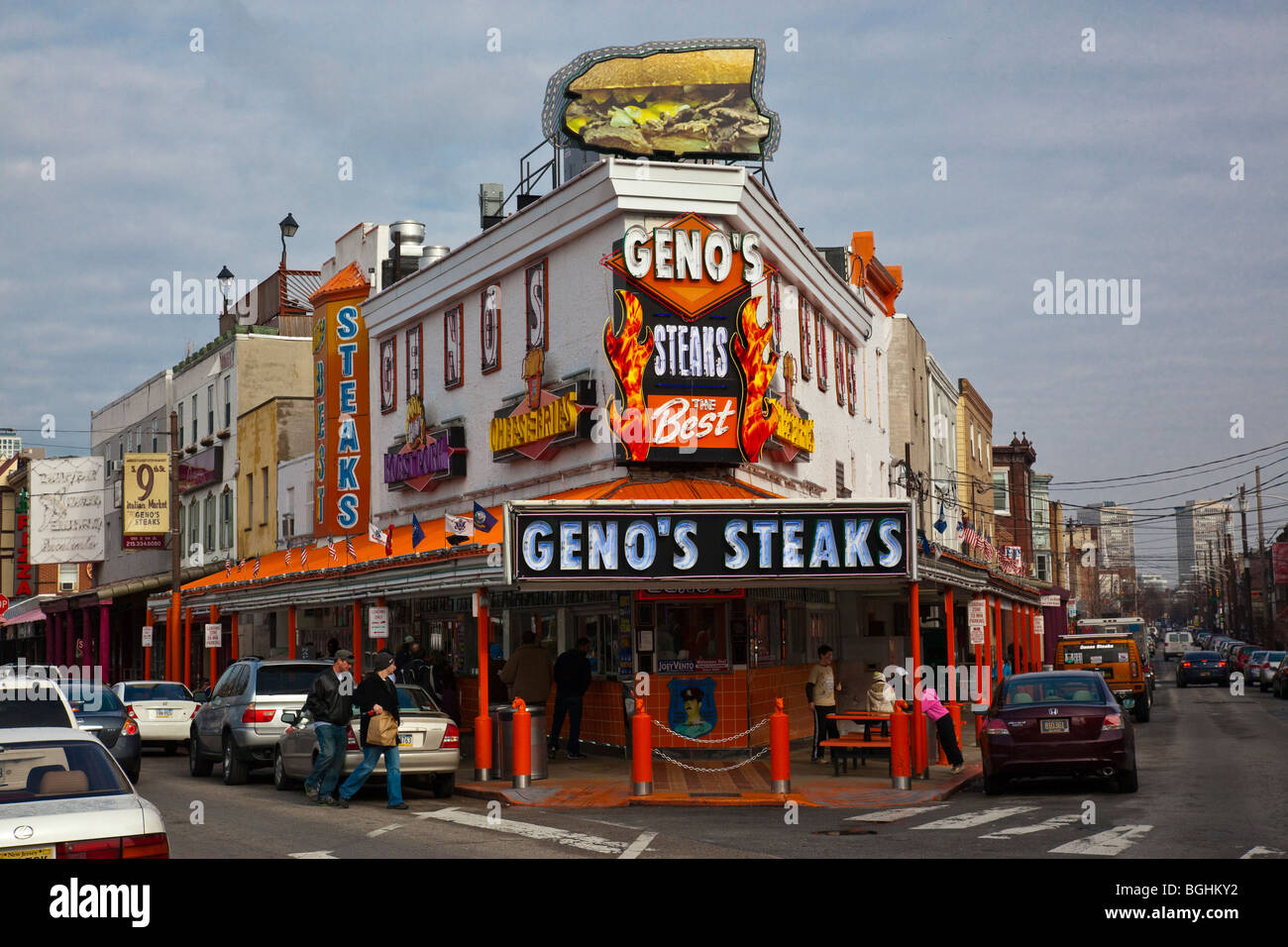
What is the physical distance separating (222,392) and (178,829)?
1319 inches

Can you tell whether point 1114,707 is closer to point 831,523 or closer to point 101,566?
point 831,523

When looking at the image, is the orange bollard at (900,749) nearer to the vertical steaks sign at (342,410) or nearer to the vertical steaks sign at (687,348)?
the vertical steaks sign at (687,348)

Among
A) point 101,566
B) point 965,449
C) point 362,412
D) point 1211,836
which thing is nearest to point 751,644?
point 1211,836

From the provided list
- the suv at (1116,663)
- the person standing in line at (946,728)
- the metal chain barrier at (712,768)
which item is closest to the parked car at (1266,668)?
the suv at (1116,663)

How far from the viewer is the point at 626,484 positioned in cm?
2308

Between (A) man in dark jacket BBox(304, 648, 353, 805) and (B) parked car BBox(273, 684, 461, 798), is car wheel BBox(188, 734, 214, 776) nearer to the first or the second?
(B) parked car BBox(273, 684, 461, 798)

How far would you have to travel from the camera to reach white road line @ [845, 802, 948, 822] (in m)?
16.1

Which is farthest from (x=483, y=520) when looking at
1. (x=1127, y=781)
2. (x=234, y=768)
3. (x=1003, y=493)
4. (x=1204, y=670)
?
(x=1003, y=493)

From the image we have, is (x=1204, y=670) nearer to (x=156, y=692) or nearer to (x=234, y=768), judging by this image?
(x=156, y=692)

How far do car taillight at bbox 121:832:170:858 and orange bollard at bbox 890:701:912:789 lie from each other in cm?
1228

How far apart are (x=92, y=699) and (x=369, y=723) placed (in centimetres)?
625

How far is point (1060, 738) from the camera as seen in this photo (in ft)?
57.7

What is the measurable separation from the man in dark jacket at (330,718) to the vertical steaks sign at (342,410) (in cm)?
1601

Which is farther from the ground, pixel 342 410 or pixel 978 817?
pixel 342 410
